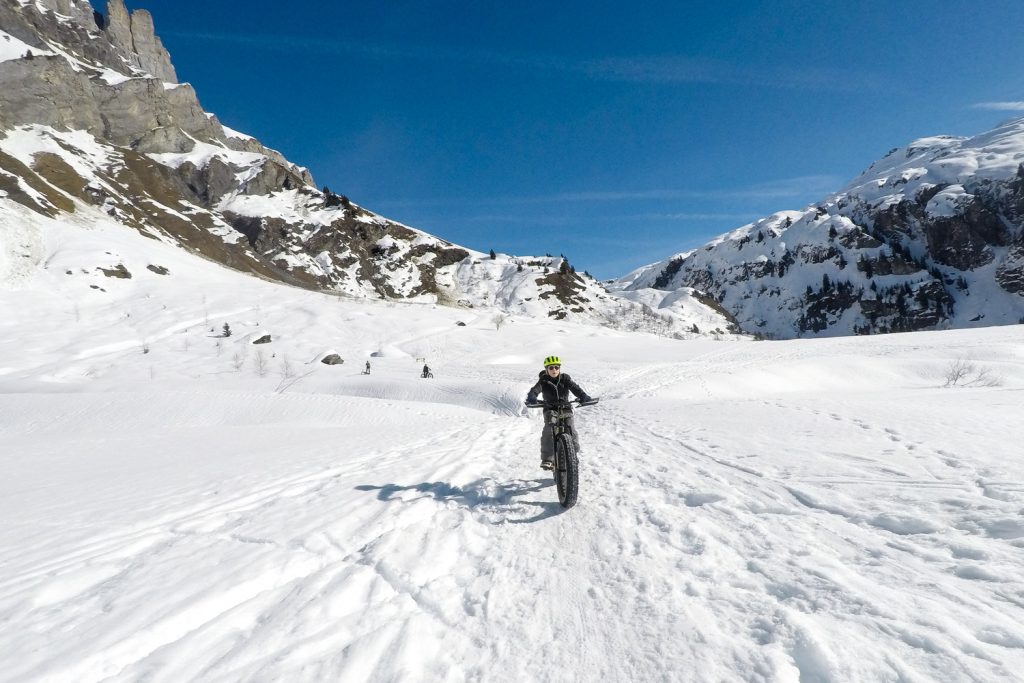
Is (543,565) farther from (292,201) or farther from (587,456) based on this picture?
(292,201)

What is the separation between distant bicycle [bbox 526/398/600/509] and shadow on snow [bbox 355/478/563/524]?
10.4 inches

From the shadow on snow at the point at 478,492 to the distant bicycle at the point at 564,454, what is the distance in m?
0.26

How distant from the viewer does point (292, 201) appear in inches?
5305

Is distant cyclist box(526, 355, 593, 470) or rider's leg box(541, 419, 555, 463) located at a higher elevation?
distant cyclist box(526, 355, 593, 470)

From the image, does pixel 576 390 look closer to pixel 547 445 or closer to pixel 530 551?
pixel 547 445

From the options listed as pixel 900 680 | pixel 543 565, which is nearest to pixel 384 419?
pixel 543 565

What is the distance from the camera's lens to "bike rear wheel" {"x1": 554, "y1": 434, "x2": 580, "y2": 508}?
6398mm

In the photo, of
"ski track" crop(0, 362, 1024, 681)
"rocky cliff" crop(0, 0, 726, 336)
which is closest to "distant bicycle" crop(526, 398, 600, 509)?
"ski track" crop(0, 362, 1024, 681)

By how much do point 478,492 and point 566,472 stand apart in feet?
5.56

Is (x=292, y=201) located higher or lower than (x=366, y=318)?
higher

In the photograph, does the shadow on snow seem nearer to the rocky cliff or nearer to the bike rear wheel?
the bike rear wheel

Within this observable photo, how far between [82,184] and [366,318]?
237 feet

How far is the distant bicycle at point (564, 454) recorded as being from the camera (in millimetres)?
6414

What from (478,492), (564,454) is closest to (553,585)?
(564,454)
